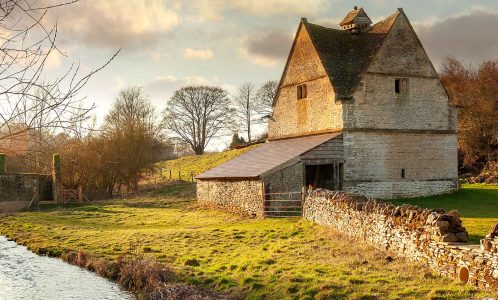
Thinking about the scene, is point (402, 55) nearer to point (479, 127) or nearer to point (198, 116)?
point (479, 127)

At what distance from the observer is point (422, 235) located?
12.2 metres

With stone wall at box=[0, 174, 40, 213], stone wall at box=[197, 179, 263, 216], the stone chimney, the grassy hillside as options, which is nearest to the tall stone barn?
stone wall at box=[197, 179, 263, 216]

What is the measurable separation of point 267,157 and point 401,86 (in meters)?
8.88

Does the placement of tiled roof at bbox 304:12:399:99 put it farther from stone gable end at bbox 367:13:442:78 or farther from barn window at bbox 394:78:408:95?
barn window at bbox 394:78:408:95

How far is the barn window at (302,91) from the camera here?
3166cm

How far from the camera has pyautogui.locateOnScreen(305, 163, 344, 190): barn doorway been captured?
91.0ft

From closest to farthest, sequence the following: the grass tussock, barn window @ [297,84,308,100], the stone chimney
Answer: the grass tussock < barn window @ [297,84,308,100] < the stone chimney

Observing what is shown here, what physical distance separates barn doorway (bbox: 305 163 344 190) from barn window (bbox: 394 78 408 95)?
19.4 feet

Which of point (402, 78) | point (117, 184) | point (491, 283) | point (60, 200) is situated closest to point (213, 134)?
point (117, 184)

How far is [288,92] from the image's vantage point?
33.1 m

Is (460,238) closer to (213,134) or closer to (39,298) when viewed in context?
(39,298)

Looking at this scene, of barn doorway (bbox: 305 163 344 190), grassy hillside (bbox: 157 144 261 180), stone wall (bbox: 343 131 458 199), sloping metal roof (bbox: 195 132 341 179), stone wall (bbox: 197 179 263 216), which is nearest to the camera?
stone wall (bbox: 197 179 263 216)

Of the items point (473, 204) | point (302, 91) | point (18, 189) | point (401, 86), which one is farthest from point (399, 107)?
point (18, 189)

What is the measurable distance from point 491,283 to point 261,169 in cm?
1727
